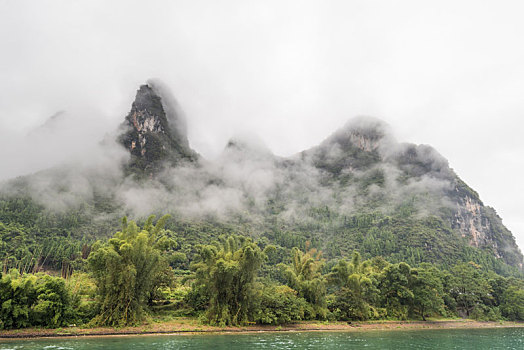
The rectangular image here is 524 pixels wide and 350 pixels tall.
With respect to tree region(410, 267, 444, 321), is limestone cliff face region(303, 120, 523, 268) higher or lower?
higher

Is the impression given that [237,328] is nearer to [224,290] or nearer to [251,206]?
[224,290]

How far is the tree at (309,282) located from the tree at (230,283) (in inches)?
320

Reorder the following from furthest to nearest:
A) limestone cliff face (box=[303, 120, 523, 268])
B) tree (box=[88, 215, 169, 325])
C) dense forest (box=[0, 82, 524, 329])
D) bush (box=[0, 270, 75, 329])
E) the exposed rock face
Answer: the exposed rock face, limestone cliff face (box=[303, 120, 523, 268]), dense forest (box=[0, 82, 524, 329]), tree (box=[88, 215, 169, 325]), bush (box=[0, 270, 75, 329])

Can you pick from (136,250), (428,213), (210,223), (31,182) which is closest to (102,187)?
(31,182)

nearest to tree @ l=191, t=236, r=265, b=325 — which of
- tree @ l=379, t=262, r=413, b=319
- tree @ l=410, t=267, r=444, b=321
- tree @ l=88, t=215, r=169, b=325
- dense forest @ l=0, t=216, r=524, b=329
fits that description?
dense forest @ l=0, t=216, r=524, b=329

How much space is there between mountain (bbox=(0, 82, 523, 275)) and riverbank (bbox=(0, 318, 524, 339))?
58.8m

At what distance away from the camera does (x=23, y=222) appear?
3903 inches

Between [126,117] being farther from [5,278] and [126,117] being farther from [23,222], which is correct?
[5,278]

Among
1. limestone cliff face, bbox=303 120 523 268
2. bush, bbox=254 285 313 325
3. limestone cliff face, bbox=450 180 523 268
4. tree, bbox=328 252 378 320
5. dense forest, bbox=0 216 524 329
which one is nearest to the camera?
dense forest, bbox=0 216 524 329

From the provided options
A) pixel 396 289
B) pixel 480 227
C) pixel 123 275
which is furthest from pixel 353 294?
pixel 480 227

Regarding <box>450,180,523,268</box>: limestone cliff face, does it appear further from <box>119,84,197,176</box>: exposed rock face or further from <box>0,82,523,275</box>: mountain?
<box>119,84,197,176</box>: exposed rock face

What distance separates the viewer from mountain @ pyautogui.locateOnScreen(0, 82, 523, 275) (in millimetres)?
106250

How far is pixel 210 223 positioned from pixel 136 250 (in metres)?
100.0

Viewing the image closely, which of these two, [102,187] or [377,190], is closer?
[102,187]
